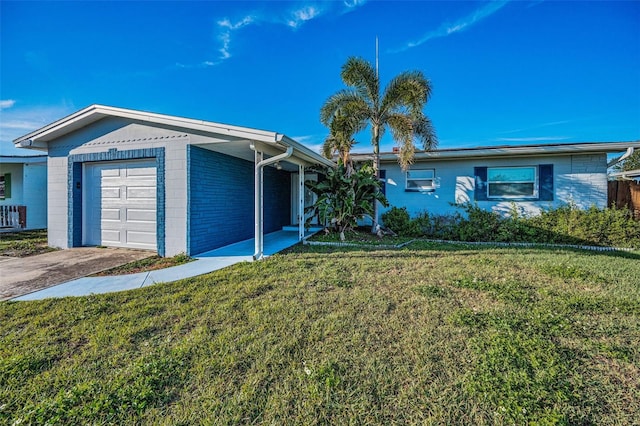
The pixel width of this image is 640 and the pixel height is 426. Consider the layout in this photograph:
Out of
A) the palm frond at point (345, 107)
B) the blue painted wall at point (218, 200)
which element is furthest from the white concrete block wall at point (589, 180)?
the blue painted wall at point (218, 200)

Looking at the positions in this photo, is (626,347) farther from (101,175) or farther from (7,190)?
(7,190)

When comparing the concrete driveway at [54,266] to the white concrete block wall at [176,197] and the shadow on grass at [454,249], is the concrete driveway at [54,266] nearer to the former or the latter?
the white concrete block wall at [176,197]

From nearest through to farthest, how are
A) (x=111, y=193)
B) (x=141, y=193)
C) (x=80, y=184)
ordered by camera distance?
(x=141, y=193), (x=111, y=193), (x=80, y=184)

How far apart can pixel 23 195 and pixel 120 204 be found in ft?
31.0

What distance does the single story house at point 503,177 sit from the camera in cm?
973

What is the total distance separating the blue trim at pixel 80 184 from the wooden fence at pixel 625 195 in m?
13.9

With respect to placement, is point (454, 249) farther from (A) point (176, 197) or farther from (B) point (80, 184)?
(B) point (80, 184)

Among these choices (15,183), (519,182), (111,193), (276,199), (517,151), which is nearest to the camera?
(111,193)

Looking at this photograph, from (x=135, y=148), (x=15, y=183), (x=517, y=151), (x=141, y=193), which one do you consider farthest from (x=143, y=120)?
(x=517, y=151)

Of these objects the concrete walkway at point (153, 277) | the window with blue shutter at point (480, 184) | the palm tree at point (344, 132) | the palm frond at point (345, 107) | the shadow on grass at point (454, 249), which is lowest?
the concrete walkway at point (153, 277)

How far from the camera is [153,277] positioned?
541 cm

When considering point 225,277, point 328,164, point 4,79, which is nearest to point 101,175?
point 4,79

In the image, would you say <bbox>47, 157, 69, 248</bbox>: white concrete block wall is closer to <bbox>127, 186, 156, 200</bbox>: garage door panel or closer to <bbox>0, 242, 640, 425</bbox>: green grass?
<bbox>127, 186, 156, 200</bbox>: garage door panel

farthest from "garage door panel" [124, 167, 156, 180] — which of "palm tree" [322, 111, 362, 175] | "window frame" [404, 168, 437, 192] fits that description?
"window frame" [404, 168, 437, 192]
